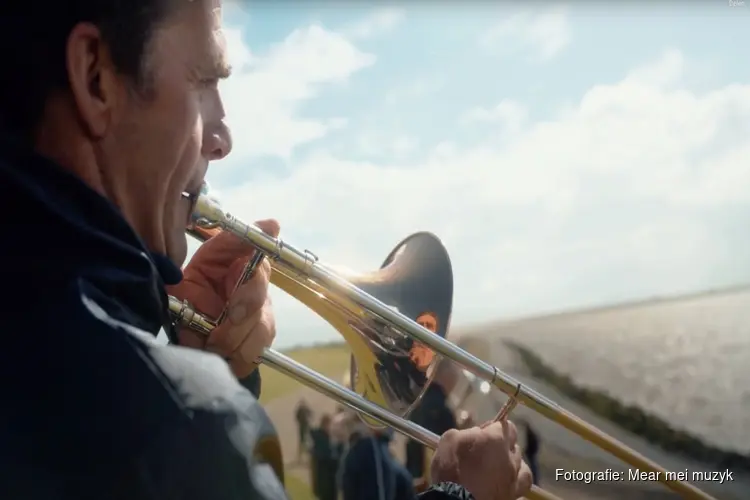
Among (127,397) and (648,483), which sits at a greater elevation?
(127,397)

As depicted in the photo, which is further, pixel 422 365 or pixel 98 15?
pixel 422 365

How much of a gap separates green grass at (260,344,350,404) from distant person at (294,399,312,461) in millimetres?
120

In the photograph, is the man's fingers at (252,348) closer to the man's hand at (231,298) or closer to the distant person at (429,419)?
the man's hand at (231,298)

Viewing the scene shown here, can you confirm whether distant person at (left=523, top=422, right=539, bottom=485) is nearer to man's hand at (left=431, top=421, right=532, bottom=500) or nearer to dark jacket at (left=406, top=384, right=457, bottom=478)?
dark jacket at (left=406, top=384, right=457, bottom=478)

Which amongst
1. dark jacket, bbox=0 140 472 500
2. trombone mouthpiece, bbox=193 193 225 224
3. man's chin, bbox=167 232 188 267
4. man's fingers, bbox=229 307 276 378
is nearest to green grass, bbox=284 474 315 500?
man's fingers, bbox=229 307 276 378

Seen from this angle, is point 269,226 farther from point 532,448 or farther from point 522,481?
point 532,448

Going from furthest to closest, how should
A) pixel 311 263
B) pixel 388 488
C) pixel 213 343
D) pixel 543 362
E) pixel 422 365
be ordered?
pixel 543 362 < pixel 388 488 < pixel 422 365 < pixel 311 263 < pixel 213 343

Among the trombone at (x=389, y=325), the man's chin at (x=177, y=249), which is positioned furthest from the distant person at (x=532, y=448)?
the man's chin at (x=177, y=249)

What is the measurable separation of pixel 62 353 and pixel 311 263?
55cm

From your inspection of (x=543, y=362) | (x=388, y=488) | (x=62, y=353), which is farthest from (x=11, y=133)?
(x=543, y=362)

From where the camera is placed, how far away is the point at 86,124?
1.46 ft

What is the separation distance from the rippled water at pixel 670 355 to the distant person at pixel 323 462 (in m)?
0.56

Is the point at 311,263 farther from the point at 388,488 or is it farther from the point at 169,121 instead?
the point at 388,488

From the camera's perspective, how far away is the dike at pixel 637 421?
1.48 m
